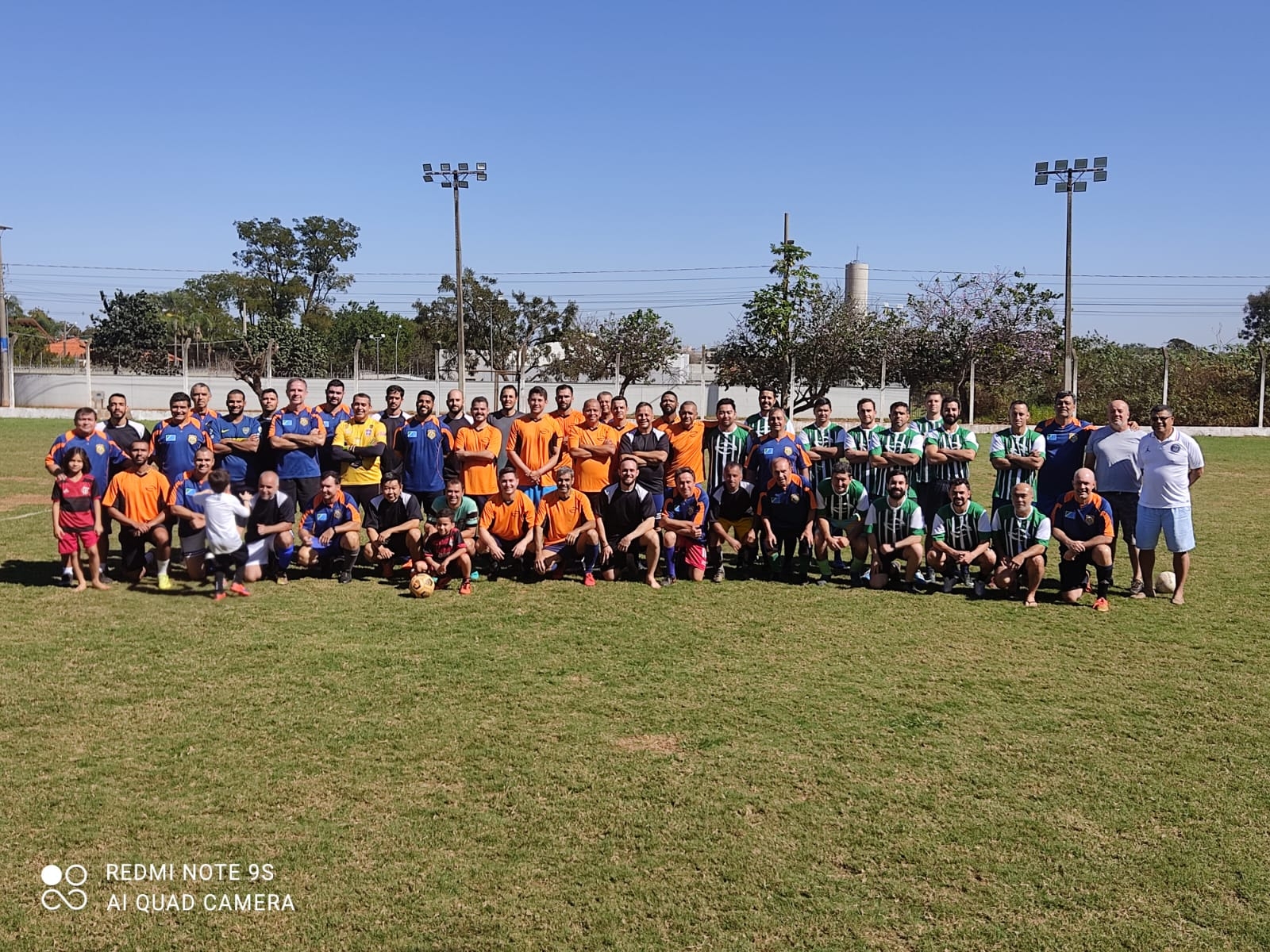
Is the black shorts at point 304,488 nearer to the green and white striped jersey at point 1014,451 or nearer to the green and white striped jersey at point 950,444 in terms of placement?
the green and white striped jersey at point 950,444

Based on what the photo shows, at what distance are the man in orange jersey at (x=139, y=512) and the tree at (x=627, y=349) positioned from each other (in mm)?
36346

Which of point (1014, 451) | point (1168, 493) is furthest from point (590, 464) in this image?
point (1168, 493)

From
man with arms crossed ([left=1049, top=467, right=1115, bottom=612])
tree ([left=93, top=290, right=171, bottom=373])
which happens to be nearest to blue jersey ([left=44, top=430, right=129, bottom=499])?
man with arms crossed ([left=1049, top=467, right=1115, bottom=612])

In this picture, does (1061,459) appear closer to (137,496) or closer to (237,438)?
(237,438)

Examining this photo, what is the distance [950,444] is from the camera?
874 cm

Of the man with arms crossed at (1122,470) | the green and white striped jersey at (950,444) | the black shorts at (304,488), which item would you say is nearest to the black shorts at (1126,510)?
the man with arms crossed at (1122,470)

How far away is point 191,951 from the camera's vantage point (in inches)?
128

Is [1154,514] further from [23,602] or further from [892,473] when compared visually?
[23,602]

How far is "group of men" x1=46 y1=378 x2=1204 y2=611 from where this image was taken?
8.29 meters

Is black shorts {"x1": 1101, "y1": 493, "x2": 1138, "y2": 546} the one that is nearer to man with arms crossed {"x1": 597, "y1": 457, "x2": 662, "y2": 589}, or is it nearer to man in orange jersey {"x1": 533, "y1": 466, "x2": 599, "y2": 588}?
man with arms crossed {"x1": 597, "y1": 457, "x2": 662, "y2": 589}

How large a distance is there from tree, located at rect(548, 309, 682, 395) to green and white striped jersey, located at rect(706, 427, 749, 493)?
3474cm

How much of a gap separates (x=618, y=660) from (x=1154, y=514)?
4951 millimetres

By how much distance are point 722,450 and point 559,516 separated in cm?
179

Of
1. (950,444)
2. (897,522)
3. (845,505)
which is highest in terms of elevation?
(950,444)
